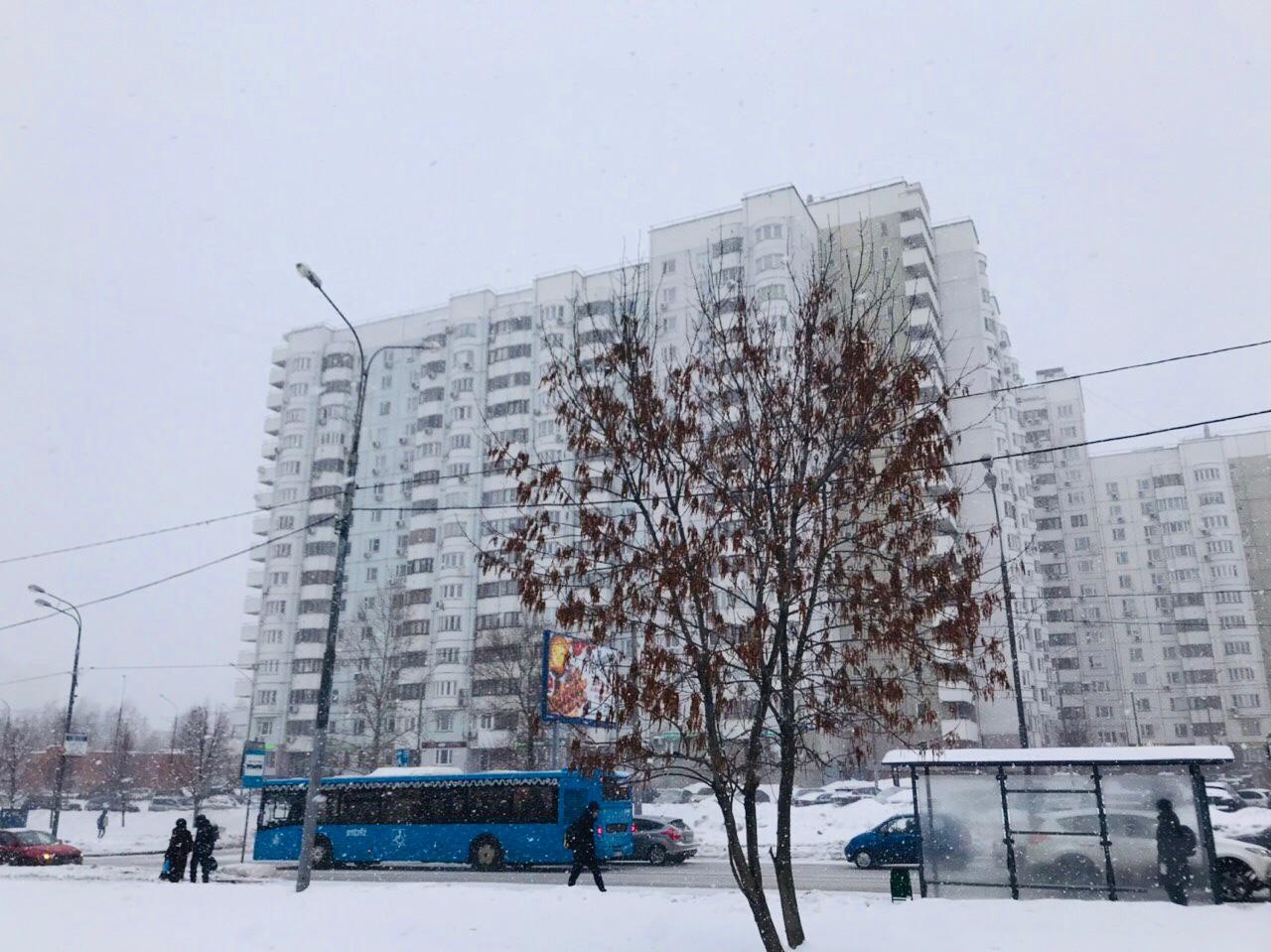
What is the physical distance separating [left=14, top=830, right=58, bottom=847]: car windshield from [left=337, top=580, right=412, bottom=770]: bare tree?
2572cm

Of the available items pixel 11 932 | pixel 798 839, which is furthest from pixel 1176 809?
pixel 798 839

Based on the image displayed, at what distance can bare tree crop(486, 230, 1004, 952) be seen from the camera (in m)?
9.51

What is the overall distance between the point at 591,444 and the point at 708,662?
8.98 ft

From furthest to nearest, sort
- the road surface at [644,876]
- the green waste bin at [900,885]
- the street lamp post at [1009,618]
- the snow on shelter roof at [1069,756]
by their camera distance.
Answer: the road surface at [644,876]
the street lamp post at [1009,618]
the green waste bin at [900,885]
the snow on shelter roof at [1069,756]

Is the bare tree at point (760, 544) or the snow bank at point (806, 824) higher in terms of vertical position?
the bare tree at point (760, 544)

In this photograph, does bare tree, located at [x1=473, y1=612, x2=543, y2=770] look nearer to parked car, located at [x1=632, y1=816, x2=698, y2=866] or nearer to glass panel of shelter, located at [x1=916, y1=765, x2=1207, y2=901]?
parked car, located at [x1=632, y1=816, x2=698, y2=866]

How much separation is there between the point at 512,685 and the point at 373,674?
21.1 meters

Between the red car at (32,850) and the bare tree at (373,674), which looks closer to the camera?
the red car at (32,850)

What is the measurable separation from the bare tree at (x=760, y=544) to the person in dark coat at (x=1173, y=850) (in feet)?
21.8

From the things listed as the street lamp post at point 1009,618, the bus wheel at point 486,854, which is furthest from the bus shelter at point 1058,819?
the bus wheel at point 486,854

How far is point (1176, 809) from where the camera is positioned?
1475 centimetres

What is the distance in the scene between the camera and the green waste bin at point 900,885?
14594 mm

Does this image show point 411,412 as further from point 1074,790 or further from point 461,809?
point 1074,790

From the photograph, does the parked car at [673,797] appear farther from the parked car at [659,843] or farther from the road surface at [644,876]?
the parked car at [659,843]
